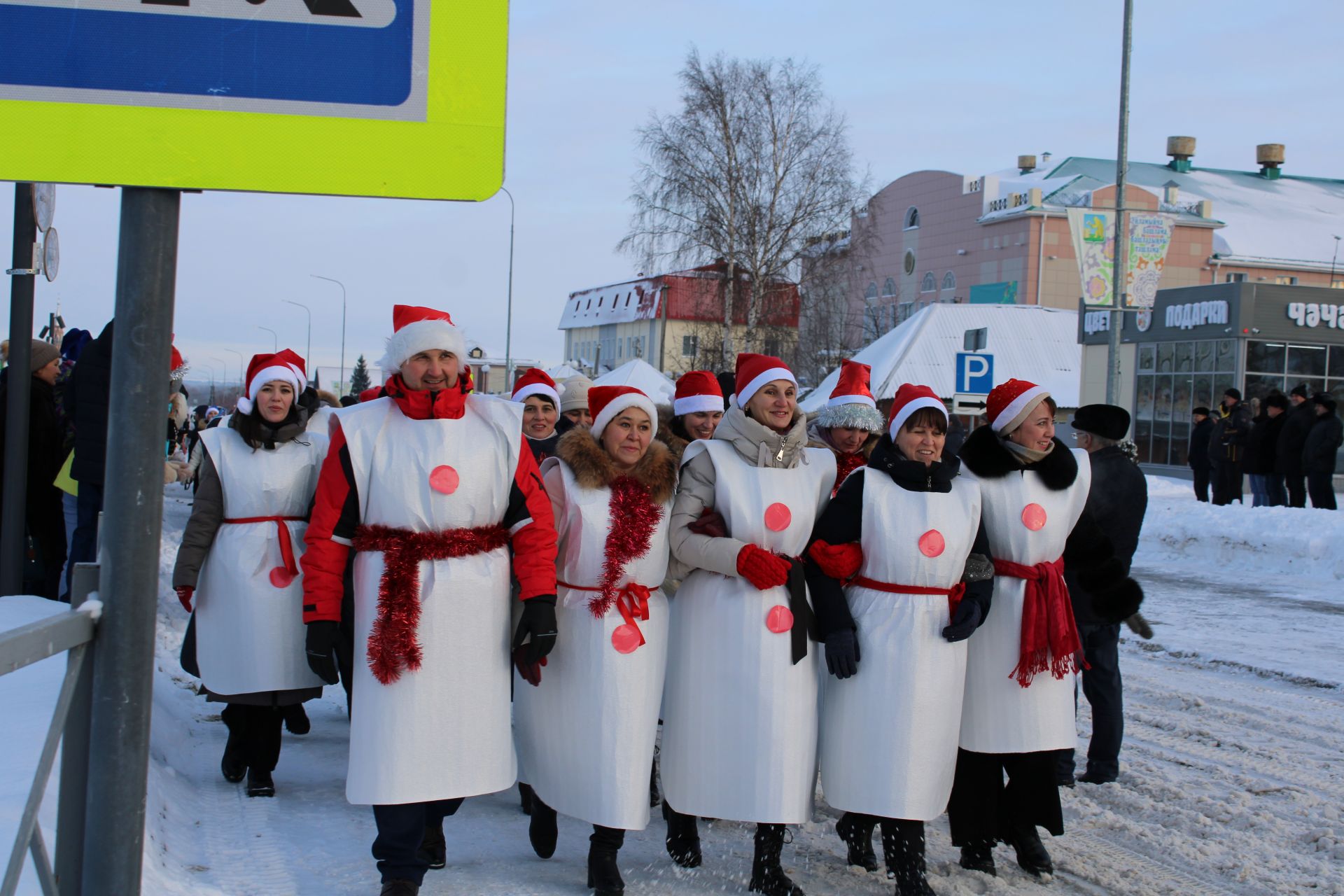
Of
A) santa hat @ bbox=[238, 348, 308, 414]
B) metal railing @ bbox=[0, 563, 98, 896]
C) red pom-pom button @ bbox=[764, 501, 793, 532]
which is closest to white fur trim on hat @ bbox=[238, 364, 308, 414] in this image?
santa hat @ bbox=[238, 348, 308, 414]

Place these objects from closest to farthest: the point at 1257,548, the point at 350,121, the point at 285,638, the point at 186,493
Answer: the point at 350,121 < the point at 285,638 < the point at 1257,548 < the point at 186,493

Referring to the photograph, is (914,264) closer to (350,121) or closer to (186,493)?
(186,493)

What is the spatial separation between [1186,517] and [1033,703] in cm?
1215

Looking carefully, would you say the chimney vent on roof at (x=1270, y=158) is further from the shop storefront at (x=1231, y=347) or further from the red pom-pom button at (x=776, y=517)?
the red pom-pom button at (x=776, y=517)

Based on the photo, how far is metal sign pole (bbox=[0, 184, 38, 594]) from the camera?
21.9 ft

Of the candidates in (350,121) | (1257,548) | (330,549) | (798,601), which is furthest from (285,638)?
(1257,548)

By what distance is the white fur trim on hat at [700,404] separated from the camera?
5781mm

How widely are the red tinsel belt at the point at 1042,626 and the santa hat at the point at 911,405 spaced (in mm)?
678

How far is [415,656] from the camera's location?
3902mm

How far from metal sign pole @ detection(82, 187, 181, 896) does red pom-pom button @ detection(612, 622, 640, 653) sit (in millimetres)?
2385

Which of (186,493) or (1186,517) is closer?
(1186,517)

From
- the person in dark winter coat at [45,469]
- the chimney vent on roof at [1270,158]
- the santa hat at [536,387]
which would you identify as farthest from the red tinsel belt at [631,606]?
the chimney vent on roof at [1270,158]

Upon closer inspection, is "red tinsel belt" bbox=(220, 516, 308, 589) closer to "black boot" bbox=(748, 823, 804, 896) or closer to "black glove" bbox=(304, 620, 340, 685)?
"black glove" bbox=(304, 620, 340, 685)

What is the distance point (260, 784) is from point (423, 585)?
1.82 metres
